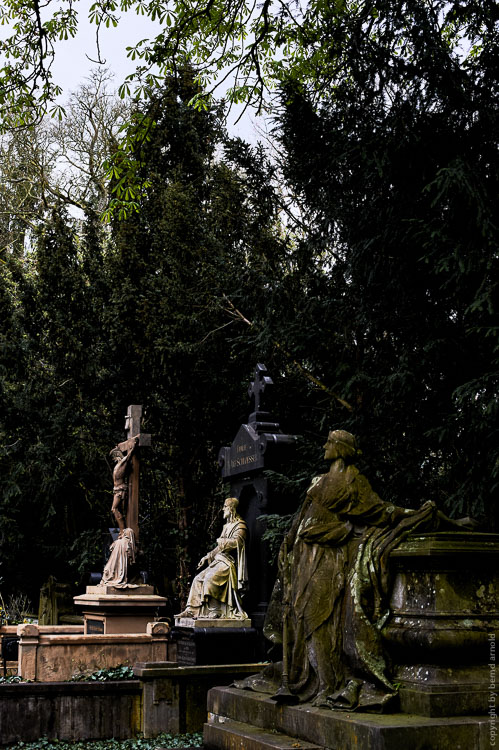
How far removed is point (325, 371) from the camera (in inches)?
565

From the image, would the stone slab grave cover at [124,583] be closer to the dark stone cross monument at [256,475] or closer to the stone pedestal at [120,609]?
the stone pedestal at [120,609]

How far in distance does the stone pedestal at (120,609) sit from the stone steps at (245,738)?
21.4ft

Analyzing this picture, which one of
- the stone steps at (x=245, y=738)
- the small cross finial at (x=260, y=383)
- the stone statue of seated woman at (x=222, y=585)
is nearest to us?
the stone steps at (x=245, y=738)

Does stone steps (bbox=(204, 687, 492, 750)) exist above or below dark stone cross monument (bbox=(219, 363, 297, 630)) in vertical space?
below

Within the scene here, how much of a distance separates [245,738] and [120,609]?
740 centimetres

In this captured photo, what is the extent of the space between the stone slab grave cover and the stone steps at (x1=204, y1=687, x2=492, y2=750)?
262 inches

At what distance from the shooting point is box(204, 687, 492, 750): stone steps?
186 inches

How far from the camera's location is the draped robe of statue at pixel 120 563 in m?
13.1

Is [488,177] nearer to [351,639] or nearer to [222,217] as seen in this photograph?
[351,639]

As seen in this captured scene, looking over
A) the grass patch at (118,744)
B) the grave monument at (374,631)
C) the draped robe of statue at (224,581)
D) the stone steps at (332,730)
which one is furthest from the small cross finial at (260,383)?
the stone steps at (332,730)

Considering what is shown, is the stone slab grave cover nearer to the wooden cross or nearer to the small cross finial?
the wooden cross

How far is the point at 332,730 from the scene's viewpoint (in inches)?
198

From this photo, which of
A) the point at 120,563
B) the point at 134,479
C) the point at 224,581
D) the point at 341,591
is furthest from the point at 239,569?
the point at 341,591

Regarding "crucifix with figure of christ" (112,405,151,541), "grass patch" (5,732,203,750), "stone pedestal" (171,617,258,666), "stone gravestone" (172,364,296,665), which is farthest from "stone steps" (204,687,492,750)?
"crucifix with figure of christ" (112,405,151,541)
